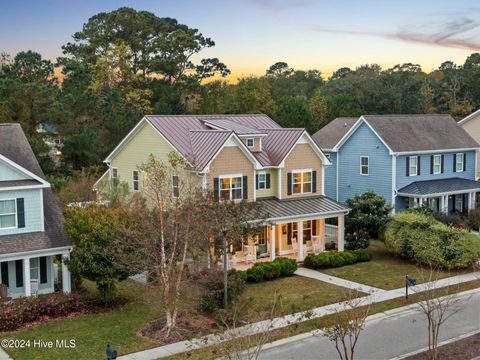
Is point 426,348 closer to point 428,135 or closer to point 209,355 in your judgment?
point 209,355

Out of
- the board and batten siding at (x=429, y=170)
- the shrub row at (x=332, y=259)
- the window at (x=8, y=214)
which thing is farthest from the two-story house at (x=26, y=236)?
the board and batten siding at (x=429, y=170)

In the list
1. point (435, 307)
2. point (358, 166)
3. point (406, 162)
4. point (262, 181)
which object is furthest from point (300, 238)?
point (435, 307)

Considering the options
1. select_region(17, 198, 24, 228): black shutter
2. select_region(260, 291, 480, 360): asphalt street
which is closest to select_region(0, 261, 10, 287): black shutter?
select_region(17, 198, 24, 228): black shutter

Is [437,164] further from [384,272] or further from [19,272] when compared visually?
[19,272]

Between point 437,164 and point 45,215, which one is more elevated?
point 437,164

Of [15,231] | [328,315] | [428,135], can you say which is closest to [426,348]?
[328,315]
